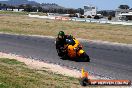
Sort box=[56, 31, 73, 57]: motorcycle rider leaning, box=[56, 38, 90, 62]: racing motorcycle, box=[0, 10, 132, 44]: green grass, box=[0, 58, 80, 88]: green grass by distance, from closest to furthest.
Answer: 1. box=[0, 58, 80, 88]: green grass
2. box=[56, 38, 90, 62]: racing motorcycle
3. box=[56, 31, 73, 57]: motorcycle rider leaning
4. box=[0, 10, 132, 44]: green grass

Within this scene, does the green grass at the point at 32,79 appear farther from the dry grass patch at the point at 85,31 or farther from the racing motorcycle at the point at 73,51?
the dry grass patch at the point at 85,31

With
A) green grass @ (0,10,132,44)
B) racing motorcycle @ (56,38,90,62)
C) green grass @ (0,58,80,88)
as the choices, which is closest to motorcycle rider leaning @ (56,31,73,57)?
racing motorcycle @ (56,38,90,62)

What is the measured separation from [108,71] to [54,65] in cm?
240

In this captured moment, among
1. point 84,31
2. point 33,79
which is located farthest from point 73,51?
point 84,31

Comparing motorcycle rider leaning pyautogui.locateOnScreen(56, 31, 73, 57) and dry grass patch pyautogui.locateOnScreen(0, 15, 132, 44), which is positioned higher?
motorcycle rider leaning pyautogui.locateOnScreen(56, 31, 73, 57)

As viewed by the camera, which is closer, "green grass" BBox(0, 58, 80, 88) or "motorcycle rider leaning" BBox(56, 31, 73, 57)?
"green grass" BBox(0, 58, 80, 88)

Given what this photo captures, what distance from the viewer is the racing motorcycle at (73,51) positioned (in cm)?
1820

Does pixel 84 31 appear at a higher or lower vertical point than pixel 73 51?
lower

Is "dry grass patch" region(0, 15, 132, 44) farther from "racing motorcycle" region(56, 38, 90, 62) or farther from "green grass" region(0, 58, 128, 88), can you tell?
"green grass" region(0, 58, 128, 88)

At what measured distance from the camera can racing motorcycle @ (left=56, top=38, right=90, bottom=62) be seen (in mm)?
18203

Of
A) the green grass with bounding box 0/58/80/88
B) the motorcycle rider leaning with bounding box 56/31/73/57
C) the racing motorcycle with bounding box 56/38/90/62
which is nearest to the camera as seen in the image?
the green grass with bounding box 0/58/80/88

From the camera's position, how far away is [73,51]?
18406 millimetres

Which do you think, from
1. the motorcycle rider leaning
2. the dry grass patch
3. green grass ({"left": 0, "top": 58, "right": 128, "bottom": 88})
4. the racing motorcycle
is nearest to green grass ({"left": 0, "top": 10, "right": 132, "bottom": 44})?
the dry grass patch

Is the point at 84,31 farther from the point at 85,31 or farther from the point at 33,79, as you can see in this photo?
the point at 33,79
